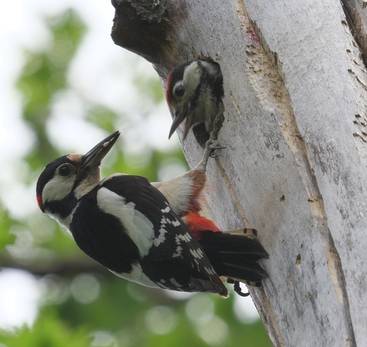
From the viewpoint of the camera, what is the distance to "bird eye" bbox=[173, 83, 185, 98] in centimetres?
384

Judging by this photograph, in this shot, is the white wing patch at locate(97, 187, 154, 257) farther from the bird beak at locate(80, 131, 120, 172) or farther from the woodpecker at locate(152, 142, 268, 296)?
the bird beak at locate(80, 131, 120, 172)

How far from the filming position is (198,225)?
3.66m

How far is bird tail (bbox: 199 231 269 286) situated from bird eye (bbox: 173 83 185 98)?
0.69 m

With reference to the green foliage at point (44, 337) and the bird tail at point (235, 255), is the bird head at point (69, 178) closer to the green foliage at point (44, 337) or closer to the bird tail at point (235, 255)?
the green foliage at point (44, 337)

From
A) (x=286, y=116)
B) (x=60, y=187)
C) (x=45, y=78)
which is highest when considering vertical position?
(x=45, y=78)

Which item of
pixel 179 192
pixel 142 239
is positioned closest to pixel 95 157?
pixel 179 192

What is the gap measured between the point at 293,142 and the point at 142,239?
826 millimetres

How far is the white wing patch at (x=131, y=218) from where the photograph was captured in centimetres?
352

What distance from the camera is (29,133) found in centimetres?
692

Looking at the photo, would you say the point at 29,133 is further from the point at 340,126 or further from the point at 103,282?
the point at 340,126

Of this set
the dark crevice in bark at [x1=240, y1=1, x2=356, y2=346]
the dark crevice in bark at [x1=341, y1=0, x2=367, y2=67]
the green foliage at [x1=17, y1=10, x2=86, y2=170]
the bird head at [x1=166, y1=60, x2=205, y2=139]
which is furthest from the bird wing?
the green foliage at [x1=17, y1=10, x2=86, y2=170]

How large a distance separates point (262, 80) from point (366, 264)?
3.15 feet

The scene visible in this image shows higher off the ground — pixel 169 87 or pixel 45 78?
pixel 45 78

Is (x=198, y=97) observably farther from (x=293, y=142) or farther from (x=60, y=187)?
(x=293, y=142)
